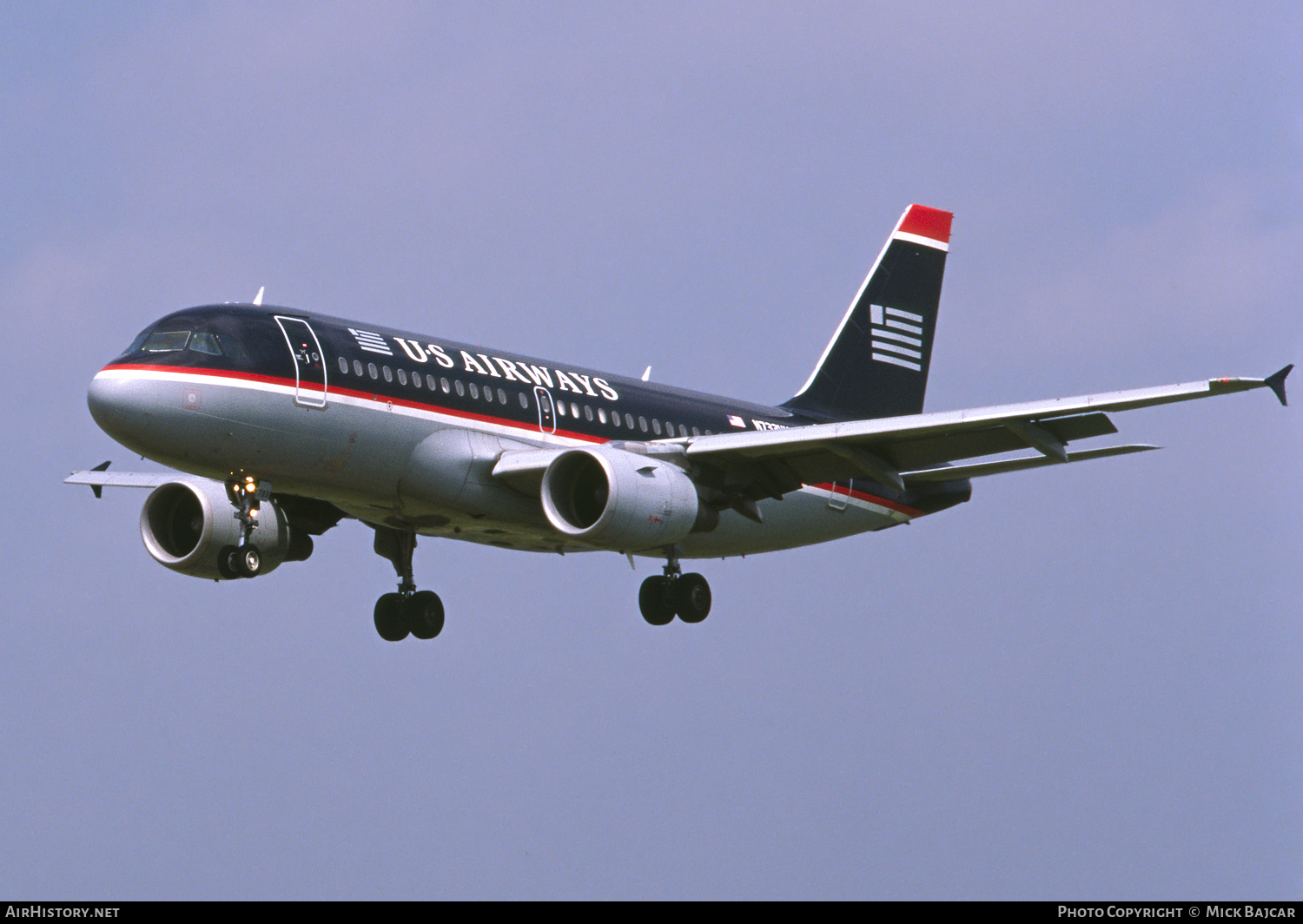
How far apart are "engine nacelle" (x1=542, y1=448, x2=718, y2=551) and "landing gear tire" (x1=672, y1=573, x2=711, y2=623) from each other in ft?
8.79

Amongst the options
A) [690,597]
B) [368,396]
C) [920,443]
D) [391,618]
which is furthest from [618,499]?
[391,618]

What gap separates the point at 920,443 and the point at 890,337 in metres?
10.4

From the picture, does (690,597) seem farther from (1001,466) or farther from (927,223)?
(927,223)

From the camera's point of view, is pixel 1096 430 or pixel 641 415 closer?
pixel 1096 430

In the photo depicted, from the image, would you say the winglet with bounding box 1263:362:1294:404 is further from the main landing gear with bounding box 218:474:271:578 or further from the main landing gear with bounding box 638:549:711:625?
the main landing gear with bounding box 218:474:271:578

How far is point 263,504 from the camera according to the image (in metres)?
32.8

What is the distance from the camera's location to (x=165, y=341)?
28.2m

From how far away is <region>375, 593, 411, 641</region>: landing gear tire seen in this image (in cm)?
3494

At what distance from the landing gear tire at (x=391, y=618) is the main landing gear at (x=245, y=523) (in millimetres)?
5792

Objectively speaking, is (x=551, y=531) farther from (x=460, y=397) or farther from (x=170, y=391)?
(x=170, y=391)

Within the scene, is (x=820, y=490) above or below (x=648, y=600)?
above

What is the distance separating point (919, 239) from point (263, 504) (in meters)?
17.9
